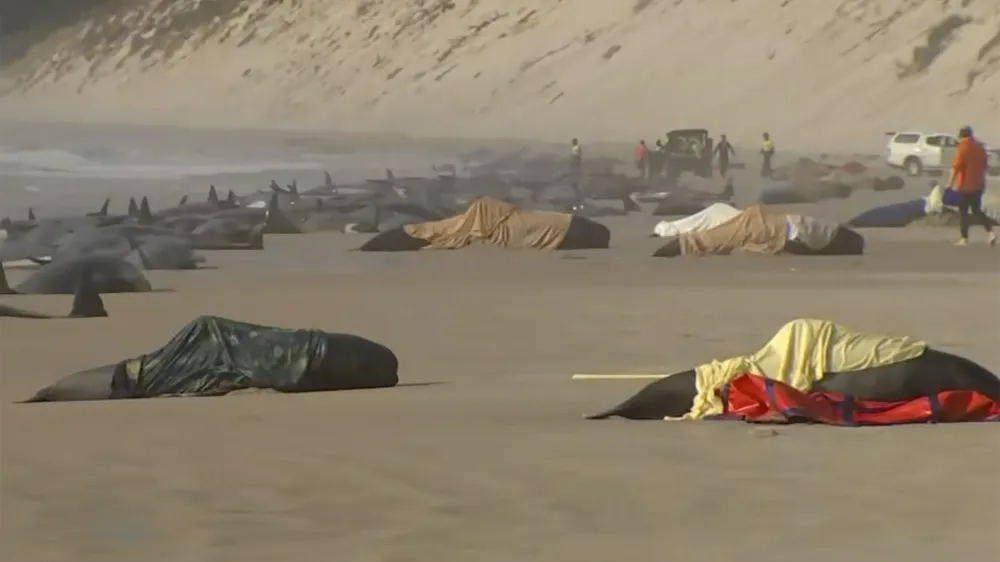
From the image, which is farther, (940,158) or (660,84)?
(660,84)

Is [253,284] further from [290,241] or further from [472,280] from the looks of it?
[290,241]

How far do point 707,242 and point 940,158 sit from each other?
757cm

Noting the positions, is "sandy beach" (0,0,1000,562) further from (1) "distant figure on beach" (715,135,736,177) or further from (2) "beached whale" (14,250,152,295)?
(1) "distant figure on beach" (715,135,736,177)

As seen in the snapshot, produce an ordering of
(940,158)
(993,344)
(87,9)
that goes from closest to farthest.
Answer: (993,344)
(940,158)
(87,9)

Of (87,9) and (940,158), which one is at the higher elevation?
(87,9)

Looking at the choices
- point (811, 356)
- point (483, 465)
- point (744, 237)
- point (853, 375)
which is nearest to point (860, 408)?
point (853, 375)

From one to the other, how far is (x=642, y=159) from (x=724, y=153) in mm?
1024

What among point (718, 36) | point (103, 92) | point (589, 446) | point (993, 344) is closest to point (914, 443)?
point (589, 446)

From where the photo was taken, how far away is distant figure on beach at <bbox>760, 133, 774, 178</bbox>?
64.2 feet

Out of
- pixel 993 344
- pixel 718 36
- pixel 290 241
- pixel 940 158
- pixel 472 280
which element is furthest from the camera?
pixel 718 36

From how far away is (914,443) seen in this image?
16.7ft

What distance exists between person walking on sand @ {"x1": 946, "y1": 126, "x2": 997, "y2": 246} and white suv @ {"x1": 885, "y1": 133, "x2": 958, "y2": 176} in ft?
15.9

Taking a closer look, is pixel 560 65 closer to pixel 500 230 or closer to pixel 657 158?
pixel 657 158

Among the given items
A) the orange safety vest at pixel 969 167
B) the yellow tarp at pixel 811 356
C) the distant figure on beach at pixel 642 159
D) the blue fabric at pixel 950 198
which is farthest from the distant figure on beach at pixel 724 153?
the yellow tarp at pixel 811 356
